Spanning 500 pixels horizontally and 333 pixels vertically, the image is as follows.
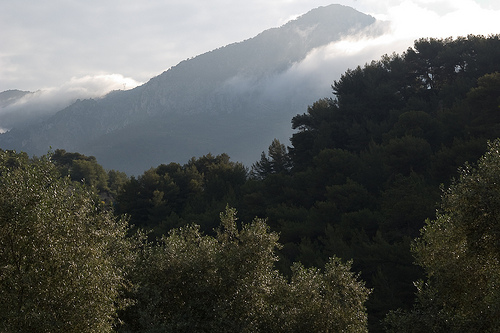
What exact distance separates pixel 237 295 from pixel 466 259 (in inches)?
397

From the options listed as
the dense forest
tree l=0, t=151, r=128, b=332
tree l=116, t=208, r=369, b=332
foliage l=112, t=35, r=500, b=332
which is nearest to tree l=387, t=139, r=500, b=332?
the dense forest

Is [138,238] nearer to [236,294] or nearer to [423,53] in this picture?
[236,294]

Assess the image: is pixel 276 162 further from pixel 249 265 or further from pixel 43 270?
pixel 43 270

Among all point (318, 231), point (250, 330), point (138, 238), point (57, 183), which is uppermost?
point (57, 183)

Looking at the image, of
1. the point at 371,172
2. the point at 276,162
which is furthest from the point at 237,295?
the point at 276,162

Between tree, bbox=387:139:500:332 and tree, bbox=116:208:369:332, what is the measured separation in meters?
2.90

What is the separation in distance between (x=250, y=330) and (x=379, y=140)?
177 ft

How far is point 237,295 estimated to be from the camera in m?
21.6

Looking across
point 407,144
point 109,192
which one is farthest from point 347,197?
point 109,192

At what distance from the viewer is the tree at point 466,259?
54.9ft

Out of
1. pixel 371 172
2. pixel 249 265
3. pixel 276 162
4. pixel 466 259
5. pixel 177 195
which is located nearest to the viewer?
pixel 466 259

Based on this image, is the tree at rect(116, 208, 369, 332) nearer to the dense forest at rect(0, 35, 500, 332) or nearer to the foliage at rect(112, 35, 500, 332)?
the dense forest at rect(0, 35, 500, 332)

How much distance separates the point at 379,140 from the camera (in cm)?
6962

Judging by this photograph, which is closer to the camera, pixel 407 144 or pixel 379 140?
pixel 407 144
